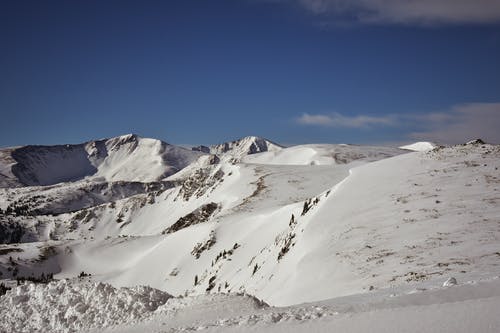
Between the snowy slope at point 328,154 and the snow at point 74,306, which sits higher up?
the snowy slope at point 328,154

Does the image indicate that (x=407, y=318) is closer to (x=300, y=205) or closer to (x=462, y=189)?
(x=462, y=189)

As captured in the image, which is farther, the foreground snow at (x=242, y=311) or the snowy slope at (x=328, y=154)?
the snowy slope at (x=328, y=154)

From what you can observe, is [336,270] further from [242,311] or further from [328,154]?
[328,154]

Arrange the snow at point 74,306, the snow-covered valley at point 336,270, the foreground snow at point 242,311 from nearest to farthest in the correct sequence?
the foreground snow at point 242,311 < the snow-covered valley at point 336,270 < the snow at point 74,306

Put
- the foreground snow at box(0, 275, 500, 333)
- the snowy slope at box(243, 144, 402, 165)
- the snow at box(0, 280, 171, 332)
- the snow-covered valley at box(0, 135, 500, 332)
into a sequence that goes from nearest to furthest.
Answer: the foreground snow at box(0, 275, 500, 333), the snow-covered valley at box(0, 135, 500, 332), the snow at box(0, 280, 171, 332), the snowy slope at box(243, 144, 402, 165)

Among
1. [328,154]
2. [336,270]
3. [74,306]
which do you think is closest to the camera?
[74,306]

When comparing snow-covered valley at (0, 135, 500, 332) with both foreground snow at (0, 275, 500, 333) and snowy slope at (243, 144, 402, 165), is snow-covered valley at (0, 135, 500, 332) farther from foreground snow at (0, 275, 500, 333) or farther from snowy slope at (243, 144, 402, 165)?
snowy slope at (243, 144, 402, 165)

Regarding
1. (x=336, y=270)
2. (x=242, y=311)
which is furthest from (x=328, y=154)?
(x=242, y=311)

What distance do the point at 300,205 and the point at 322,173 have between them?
40.5 m

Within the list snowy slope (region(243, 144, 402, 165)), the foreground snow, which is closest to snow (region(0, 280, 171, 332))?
the foreground snow

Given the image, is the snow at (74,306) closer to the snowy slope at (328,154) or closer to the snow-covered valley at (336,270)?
the snow-covered valley at (336,270)

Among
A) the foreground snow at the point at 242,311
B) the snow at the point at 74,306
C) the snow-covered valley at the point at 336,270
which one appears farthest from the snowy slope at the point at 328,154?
the foreground snow at the point at 242,311

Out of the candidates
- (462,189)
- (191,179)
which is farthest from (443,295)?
(191,179)

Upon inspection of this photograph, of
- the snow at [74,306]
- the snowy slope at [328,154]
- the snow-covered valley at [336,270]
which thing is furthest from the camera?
the snowy slope at [328,154]
